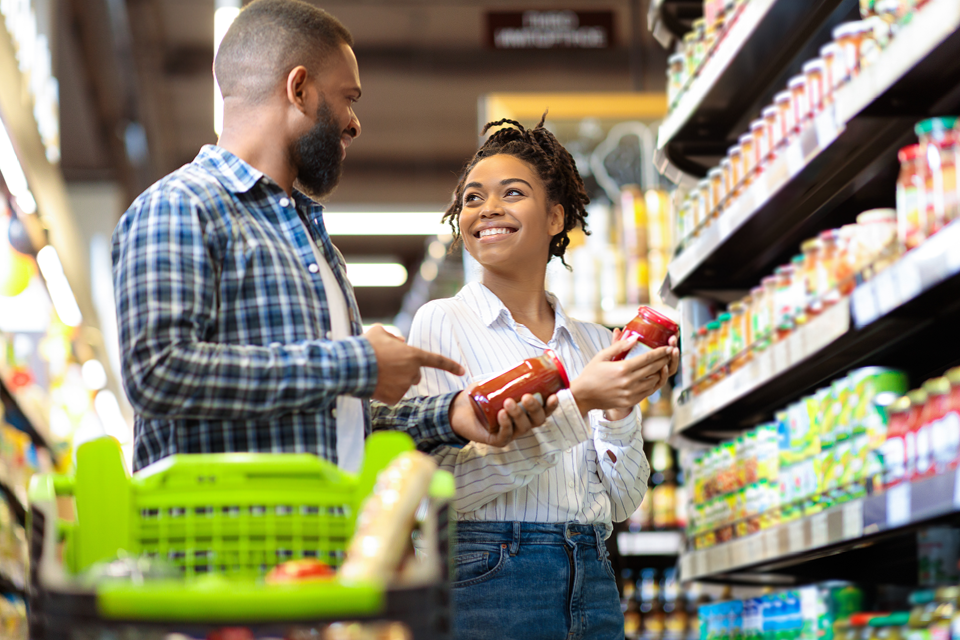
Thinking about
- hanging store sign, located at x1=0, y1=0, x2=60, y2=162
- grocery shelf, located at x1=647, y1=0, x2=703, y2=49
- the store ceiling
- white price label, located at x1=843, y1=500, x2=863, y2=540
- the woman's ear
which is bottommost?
white price label, located at x1=843, y1=500, x2=863, y2=540

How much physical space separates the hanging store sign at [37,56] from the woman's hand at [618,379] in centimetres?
389

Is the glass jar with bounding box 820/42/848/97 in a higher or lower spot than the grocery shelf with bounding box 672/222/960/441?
higher

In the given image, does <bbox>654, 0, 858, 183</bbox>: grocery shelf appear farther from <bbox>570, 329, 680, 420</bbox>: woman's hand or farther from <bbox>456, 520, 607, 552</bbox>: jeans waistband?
<bbox>456, 520, 607, 552</bbox>: jeans waistband

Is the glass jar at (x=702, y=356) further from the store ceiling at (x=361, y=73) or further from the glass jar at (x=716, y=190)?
the store ceiling at (x=361, y=73)

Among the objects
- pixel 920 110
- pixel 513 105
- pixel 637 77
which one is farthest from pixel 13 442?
pixel 637 77

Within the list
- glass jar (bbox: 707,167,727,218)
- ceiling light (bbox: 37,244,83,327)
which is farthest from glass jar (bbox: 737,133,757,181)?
ceiling light (bbox: 37,244,83,327)

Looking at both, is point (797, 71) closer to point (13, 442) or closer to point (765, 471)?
point (765, 471)

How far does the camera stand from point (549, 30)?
674 centimetres

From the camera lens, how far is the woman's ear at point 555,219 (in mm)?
2592

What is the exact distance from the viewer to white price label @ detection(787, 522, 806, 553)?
2.53 metres

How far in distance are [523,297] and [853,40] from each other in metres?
0.92

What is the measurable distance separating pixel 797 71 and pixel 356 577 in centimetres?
271

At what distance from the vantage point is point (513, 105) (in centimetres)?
602

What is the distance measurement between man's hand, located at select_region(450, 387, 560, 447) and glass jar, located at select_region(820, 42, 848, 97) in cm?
104
